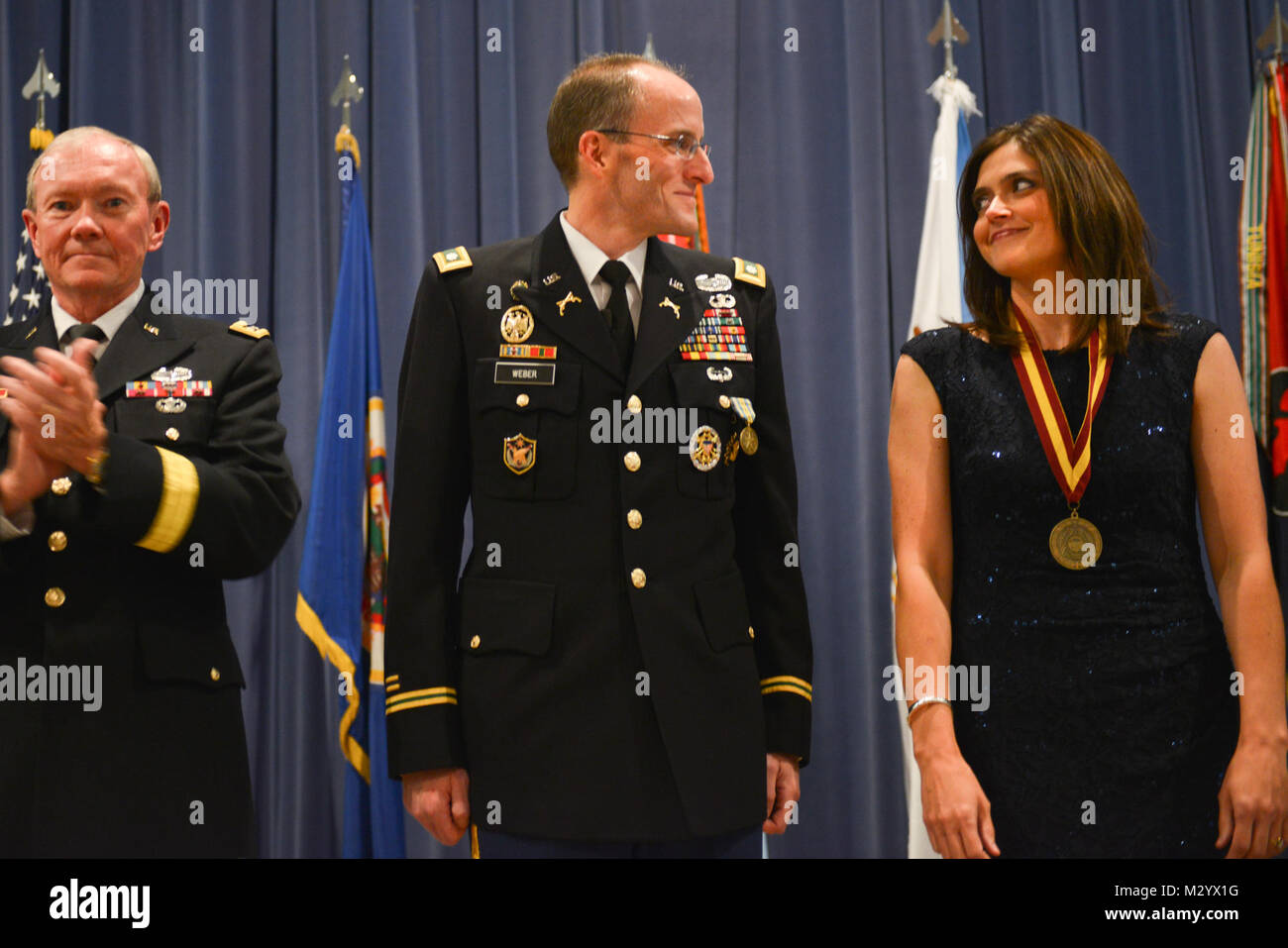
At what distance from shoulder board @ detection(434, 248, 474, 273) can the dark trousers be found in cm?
92

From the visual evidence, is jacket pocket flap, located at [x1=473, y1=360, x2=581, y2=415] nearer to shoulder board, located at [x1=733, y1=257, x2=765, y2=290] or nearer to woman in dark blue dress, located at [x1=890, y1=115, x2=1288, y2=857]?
shoulder board, located at [x1=733, y1=257, x2=765, y2=290]

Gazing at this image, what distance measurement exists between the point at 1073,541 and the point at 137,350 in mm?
1589

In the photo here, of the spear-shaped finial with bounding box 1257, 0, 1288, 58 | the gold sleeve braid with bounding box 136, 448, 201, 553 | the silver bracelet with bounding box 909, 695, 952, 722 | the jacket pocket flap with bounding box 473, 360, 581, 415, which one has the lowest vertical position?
the silver bracelet with bounding box 909, 695, 952, 722

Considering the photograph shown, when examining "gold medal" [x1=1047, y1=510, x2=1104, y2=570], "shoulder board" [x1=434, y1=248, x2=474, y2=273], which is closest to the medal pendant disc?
"gold medal" [x1=1047, y1=510, x2=1104, y2=570]

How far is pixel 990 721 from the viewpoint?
1982 mm

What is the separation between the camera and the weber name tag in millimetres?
2027

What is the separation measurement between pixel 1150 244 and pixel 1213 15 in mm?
2197

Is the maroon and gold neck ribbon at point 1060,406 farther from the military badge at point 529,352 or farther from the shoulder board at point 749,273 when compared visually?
the military badge at point 529,352

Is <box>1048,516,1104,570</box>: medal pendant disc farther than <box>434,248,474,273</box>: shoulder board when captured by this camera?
No

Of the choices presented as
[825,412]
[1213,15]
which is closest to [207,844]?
[825,412]

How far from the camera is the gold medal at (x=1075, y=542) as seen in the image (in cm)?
199

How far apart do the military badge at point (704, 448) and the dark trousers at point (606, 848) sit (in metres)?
0.58

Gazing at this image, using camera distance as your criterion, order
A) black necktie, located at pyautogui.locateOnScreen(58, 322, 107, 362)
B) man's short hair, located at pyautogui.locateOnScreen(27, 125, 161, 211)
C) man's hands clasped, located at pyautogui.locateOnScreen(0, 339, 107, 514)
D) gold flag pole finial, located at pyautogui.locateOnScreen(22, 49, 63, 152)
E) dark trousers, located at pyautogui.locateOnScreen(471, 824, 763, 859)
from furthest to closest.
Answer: gold flag pole finial, located at pyautogui.locateOnScreen(22, 49, 63, 152) → man's short hair, located at pyautogui.locateOnScreen(27, 125, 161, 211) → black necktie, located at pyautogui.locateOnScreen(58, 322, 107, 362) → dark trousers, located at pyautogui.locateOnScreen(471, 824, 763, 859) → man's hands clasped, located at pyautogui.locateOnScreen(0, 339, 107, 514)

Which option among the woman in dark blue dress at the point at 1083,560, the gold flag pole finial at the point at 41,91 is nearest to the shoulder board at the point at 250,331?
the woman in dark blue dress at the point at 1083,560
